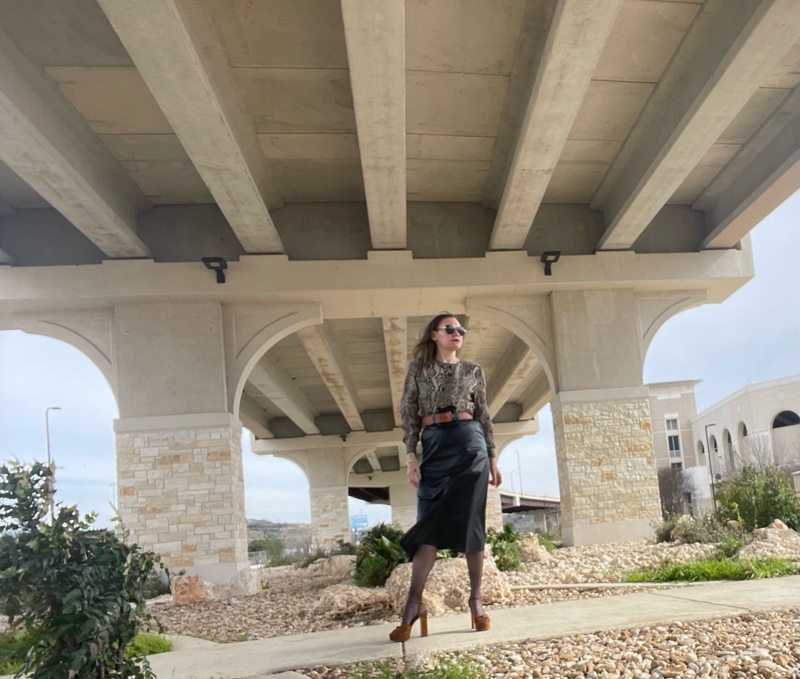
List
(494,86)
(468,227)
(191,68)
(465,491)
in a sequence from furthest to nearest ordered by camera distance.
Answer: (468,227) < (494,86) < (191,68) < (465,491)

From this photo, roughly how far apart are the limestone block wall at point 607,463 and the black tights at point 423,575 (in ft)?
25.3

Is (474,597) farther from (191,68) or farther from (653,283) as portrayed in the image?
(653,283)

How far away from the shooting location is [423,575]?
328cm

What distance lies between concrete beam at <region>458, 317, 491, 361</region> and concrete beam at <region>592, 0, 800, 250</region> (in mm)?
3944

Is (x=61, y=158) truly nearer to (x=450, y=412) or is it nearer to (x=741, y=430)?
(x=450, y=412)

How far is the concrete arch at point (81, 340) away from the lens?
10344mm

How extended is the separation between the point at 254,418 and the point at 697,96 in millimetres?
16074

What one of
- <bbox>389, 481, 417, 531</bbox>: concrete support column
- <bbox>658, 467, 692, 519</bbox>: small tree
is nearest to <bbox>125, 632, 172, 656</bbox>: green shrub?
<bbox>658, 467, 692, 519</bbox>: small tree

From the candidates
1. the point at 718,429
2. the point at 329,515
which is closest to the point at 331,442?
the point at 329,515

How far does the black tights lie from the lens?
324 centimetres

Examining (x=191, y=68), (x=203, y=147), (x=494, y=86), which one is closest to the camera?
(x=191, y=68)

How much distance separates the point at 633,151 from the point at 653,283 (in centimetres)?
265

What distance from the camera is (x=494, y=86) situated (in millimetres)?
7648

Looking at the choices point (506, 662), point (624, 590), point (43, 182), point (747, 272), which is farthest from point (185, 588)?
point (747, 272)
